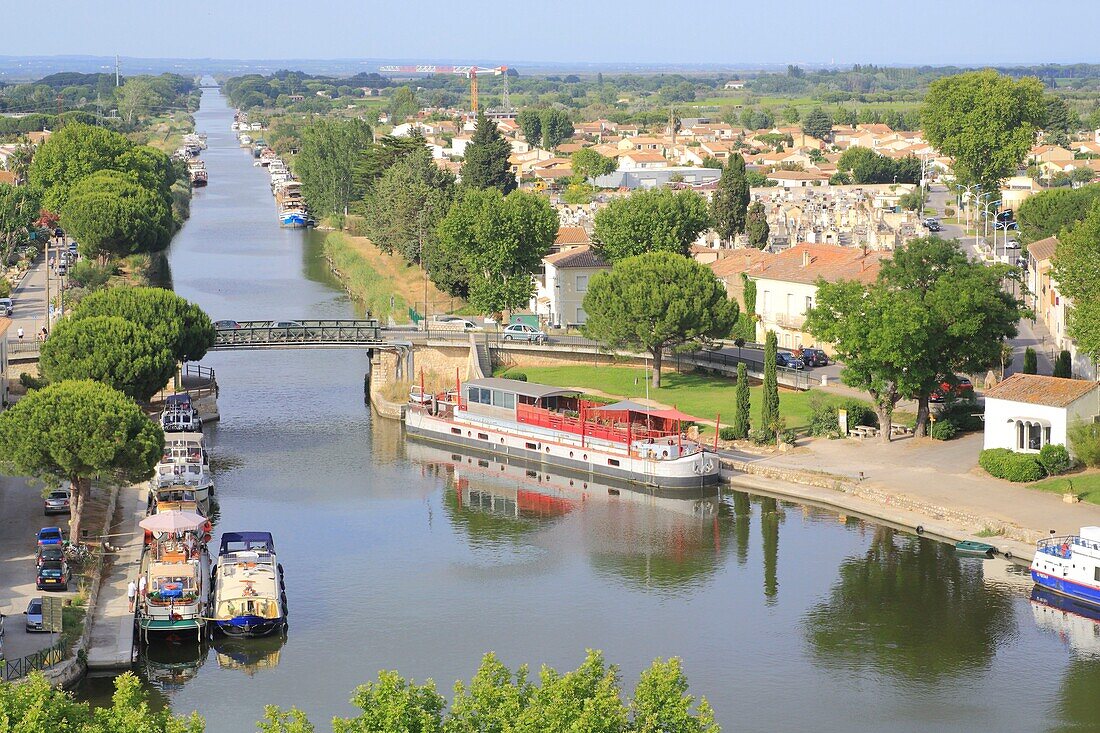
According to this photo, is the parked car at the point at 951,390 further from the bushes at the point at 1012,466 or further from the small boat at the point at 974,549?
the small boat at the point at 974,549

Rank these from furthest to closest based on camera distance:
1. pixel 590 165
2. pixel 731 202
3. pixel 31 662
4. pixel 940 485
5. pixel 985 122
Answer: pixel 590 165
pixel 985 122
pixel 731 202
pixel 940 485
pixel 31 662

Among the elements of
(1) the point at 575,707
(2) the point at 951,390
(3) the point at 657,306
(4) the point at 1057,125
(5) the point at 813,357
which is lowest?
(5) the point at 813,357

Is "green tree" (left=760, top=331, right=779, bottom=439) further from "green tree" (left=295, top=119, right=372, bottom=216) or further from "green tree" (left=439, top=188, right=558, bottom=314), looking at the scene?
"green tree" (left=295, top=119, right=372, bottom=216)

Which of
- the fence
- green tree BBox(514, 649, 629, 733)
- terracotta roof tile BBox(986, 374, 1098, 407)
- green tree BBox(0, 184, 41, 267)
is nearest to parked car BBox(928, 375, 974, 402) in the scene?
terracotta roof tile BBox(986, 374, 1098, 407)

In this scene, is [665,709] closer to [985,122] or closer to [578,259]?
[578,259]

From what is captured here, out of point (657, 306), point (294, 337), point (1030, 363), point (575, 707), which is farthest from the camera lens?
point (294, 337)

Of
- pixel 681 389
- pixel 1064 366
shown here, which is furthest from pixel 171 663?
pixel 1064 366

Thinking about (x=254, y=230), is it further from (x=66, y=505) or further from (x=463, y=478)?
(x=66, y=505)
